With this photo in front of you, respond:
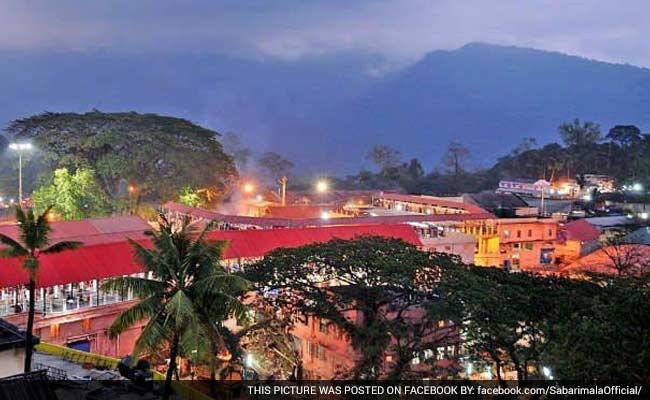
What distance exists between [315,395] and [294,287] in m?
4.33

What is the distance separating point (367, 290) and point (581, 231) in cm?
3725

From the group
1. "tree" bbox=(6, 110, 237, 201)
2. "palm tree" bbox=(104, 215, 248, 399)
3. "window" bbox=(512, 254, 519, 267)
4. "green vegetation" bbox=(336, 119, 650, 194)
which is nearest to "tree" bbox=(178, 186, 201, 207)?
"tree" bbox=(6, 110, 237, 201)

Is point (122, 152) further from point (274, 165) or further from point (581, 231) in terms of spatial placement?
point (274, 165)

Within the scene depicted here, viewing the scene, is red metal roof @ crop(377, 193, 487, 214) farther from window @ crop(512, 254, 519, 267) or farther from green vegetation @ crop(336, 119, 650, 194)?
green vegetation @ crop(336, 119, 650, 194)

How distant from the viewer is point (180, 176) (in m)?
49.4

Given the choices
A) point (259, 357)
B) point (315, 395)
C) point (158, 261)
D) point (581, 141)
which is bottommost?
point (315, 395)

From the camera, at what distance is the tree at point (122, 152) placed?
48281 mm

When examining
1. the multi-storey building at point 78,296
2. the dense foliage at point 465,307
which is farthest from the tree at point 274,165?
the dense foliage at point 465,307

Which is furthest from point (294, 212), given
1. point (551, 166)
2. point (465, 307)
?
point (551, 166)

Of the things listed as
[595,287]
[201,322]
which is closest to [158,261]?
[201,322]

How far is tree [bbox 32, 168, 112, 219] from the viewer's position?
40.5m

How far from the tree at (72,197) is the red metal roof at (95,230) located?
28.0 ft

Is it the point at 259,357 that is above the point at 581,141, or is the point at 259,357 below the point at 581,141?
below

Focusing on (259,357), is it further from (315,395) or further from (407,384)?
(407,384)
